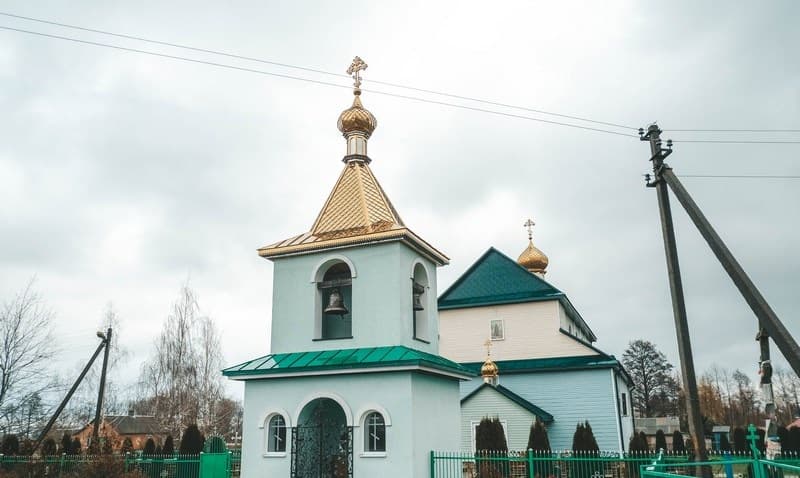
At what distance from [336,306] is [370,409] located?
216 centimetres

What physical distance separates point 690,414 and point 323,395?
6.29m

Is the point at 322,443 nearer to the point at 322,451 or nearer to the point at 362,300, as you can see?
the point at 322,451

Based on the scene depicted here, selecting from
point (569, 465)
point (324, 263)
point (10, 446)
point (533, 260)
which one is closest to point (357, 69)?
point (324, 263)

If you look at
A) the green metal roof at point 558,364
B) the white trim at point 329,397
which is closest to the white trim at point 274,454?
the white trim at point 329,397

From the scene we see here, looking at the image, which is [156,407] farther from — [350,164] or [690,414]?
[690,414]

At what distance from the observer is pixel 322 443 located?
37.9ft

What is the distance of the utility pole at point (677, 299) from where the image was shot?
31.8 feet

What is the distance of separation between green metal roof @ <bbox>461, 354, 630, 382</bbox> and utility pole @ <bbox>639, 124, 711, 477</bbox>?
11246 millimetres

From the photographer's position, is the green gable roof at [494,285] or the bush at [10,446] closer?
the bush at [10,446]

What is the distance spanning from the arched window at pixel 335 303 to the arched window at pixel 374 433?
166 cm

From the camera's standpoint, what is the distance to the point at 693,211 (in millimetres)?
9984

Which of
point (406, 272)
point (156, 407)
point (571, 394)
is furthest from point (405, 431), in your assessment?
point (156, 407)

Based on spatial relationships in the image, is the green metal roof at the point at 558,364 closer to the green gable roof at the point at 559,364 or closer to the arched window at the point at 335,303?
the green gable roof at the point at 559,364

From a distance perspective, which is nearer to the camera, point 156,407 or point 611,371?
point 611,371
